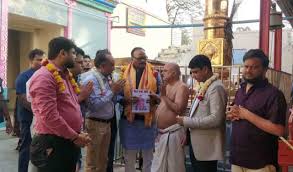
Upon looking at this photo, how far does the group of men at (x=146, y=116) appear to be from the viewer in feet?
9.95

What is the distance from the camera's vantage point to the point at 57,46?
316cm

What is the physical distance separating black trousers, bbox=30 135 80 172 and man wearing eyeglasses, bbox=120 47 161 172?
1.83 meters

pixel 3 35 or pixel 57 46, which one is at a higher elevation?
pixel 3 35

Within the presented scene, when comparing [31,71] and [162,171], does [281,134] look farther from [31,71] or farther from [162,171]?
[31,71]

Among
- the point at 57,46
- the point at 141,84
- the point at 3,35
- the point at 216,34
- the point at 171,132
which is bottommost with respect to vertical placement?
the point at 171,132

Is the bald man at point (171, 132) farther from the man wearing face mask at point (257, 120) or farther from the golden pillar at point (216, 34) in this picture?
the golden pillar at point (216, 34)

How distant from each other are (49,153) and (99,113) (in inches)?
62.5

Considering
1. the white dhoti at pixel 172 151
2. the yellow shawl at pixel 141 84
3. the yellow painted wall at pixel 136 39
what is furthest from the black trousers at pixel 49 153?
the yellow painted wall at pixel 136 39

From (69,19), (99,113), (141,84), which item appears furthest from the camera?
(69,19)

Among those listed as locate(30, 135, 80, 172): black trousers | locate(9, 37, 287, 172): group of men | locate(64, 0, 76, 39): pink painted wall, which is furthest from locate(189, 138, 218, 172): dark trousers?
locate(64, 0, 76, 39): pink painted wall

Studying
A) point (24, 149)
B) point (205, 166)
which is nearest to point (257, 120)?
point (205, 166)

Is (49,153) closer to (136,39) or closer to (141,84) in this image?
(141,84)

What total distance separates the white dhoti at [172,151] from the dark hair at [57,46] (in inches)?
66.7

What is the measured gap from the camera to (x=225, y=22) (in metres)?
7.94
